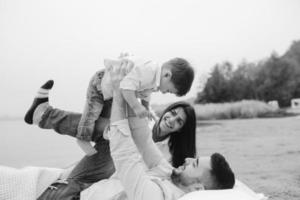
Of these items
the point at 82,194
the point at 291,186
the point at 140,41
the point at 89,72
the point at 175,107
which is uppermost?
the point at 140,41

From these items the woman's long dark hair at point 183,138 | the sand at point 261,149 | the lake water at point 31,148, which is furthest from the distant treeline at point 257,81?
the woman's long dark hair at point 183,138

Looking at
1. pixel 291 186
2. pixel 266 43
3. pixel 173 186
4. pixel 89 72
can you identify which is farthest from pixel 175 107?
pixel 266 43

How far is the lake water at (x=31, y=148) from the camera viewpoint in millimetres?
2451

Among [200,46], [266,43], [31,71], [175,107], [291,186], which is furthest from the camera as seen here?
[266,43]

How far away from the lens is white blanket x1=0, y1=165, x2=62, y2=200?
86 centimetres

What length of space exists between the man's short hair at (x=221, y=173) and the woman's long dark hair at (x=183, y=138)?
0.25m

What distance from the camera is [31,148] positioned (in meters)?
2.54

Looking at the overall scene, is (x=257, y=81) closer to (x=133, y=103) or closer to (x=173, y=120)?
(x=173, y=120)

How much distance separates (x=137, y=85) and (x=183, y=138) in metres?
0.28

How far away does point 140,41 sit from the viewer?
9.14 feet

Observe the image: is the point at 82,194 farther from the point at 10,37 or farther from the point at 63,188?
the point at 10,37

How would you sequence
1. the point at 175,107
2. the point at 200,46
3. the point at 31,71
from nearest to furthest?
the point at 175,107 → the point at 31,71 → the point at 200,46

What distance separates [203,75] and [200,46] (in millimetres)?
242

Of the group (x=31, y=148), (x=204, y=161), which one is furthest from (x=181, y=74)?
(x=31, y=148)
